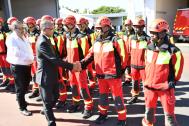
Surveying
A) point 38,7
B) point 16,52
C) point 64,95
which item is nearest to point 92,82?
point 64,95

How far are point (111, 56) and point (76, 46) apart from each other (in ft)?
3.86

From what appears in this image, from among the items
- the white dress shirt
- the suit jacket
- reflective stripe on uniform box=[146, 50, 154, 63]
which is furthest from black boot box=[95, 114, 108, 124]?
the white dress shirt

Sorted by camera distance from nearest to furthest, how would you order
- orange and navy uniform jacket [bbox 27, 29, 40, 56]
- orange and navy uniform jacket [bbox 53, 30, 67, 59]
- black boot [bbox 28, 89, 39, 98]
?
1. orange and navy uniform jacket [bbox 53, 30, 67, 59]
2. orange and navy uniform jacket [bbox 27, 29, 40, 56]
3. black boot [bbox 28, 89, 39, 98]

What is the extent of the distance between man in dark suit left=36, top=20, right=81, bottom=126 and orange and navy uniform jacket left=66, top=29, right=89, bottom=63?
0.87 m

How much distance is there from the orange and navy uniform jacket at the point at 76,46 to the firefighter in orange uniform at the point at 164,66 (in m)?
2.00

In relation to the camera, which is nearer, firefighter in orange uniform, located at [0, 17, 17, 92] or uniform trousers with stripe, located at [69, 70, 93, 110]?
uniform trousers with stripe, located at [69, 70, 93, 110]

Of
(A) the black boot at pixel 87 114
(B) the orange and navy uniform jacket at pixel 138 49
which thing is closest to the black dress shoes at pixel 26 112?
(A) the black boot at pixel 87 114

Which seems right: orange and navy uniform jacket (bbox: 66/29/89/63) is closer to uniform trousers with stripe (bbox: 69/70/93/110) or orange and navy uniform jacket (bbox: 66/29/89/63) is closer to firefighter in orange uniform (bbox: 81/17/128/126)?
uniform trousers with stripe (bbox: 69/70/93/110)

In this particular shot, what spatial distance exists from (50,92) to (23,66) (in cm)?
143

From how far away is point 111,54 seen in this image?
17.3ft

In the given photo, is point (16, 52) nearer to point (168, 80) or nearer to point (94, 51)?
point (94, 51)

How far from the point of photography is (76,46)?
6.18 metres

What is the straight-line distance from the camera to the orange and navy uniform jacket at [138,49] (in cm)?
660

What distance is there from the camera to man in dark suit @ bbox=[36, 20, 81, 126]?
4.95 meters
